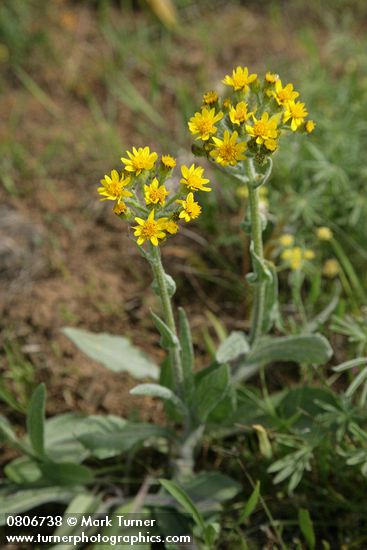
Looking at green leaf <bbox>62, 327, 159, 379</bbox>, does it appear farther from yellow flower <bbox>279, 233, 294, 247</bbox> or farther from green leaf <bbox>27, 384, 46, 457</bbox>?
yellow flower <bbox>279, 233, 294, 247</bbox>

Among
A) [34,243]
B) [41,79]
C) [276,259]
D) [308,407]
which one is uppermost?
[41,79]

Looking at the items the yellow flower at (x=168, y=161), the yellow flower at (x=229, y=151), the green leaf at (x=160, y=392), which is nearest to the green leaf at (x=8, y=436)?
the green leaf at (x=160, y=392)

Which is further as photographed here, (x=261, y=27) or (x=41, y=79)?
(x=261, y=27)

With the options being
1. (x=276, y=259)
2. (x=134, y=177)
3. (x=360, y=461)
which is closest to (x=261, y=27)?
(x=276, y=259)

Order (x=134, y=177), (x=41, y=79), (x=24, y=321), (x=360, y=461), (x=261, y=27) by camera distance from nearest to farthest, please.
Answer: (x=134, y=177) < (x=360, y=461) < (x=24, y=321) < (x=41, y=79) < (x=261, y=27)

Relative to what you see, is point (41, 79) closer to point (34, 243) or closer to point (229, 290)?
point (34, 243)

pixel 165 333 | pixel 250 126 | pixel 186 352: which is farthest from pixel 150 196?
pixel 186 352

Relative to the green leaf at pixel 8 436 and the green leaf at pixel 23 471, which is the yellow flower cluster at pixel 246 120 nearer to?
the green leaf at pixel 8 436

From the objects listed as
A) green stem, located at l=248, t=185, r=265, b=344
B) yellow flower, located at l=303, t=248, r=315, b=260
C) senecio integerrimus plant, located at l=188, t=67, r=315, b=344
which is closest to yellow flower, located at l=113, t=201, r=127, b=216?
senecio integerrimus plant, located at l=188, t=67, r=315, b=344
